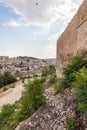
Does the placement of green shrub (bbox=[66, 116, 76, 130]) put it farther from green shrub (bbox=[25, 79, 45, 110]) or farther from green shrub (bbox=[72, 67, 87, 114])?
green shrub (bbox=[25, 79, 45, 110])

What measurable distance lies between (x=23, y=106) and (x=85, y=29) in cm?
413

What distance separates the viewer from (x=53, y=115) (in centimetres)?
832

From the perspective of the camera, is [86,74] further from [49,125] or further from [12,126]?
[12,126]

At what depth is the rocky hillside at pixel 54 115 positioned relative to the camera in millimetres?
7805

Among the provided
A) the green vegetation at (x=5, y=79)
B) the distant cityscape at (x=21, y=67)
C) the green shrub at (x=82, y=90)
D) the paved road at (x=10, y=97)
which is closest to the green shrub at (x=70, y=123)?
the green shrub at (x=82, y=90)

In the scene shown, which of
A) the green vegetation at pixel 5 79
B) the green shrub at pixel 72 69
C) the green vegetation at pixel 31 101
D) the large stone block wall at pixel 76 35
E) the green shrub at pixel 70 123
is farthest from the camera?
the green vegetation at pixel 5 79

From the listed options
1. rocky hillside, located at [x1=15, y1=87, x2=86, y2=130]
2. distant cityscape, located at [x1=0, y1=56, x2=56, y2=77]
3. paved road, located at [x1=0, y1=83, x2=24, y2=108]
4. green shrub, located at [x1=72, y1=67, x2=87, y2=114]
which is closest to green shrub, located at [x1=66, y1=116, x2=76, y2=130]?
rocky hillside, located at [x1=15, y1=87, x2=86, y2=130]

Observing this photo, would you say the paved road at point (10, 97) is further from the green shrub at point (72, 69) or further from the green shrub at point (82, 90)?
the green shrub at point (82, 90)

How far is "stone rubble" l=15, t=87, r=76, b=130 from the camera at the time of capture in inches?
310

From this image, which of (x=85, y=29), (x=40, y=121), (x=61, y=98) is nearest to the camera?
(x=40, y=121)

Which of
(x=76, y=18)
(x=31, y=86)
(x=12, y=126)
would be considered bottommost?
(x=12, y=126)

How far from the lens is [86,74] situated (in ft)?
23.5

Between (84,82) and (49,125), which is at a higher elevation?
(84,82)

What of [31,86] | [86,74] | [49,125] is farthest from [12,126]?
[86,74]
